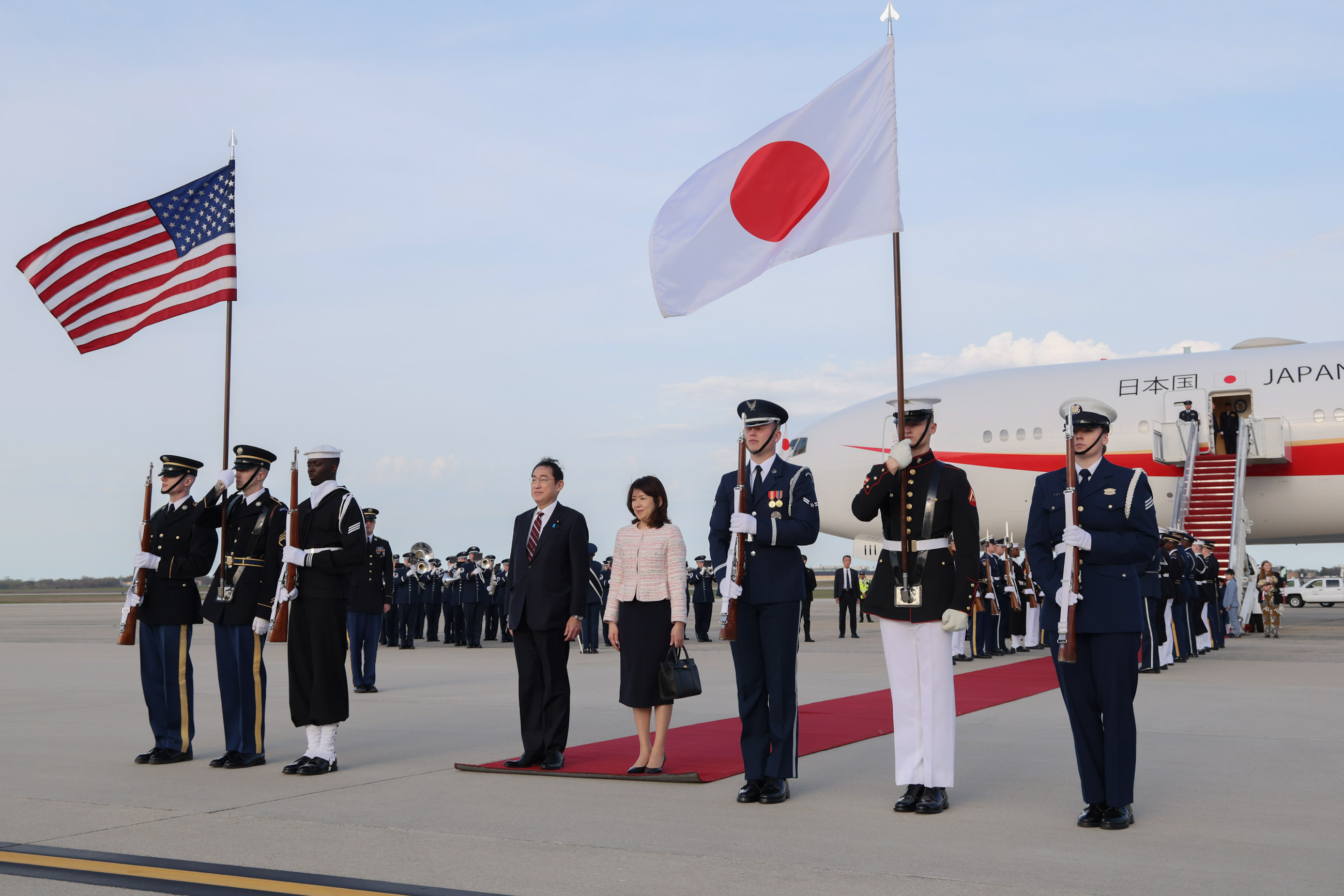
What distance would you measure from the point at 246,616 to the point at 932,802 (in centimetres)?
413

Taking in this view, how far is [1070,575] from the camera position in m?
5.16

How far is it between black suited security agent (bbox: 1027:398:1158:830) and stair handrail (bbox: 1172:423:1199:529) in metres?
16.3

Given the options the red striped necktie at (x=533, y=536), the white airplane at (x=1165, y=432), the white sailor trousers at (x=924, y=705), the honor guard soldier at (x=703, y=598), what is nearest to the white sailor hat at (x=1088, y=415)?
the white sailor trousers at (x=924, y=705)

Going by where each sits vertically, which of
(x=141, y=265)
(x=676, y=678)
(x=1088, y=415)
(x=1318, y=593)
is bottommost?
(x=1318, y=593)

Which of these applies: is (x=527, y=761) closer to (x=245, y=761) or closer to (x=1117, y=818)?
(x=245, y=761)

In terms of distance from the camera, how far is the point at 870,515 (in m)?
5.64

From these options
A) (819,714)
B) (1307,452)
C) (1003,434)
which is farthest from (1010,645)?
(819,714)

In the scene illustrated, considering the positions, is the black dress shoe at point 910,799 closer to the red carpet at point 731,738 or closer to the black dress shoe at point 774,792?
the black dress shoe at point 774,792

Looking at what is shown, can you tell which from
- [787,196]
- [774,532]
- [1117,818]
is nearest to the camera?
[1117,818]

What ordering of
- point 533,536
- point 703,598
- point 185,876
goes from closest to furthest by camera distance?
point 185,876, point 533,536, point 703,598

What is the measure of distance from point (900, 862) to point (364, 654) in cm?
871

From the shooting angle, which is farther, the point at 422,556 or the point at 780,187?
the point at 422,556

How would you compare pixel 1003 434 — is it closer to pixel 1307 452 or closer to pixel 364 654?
pixel 1307 452

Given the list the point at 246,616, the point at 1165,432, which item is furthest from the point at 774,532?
the point at 1165,432
